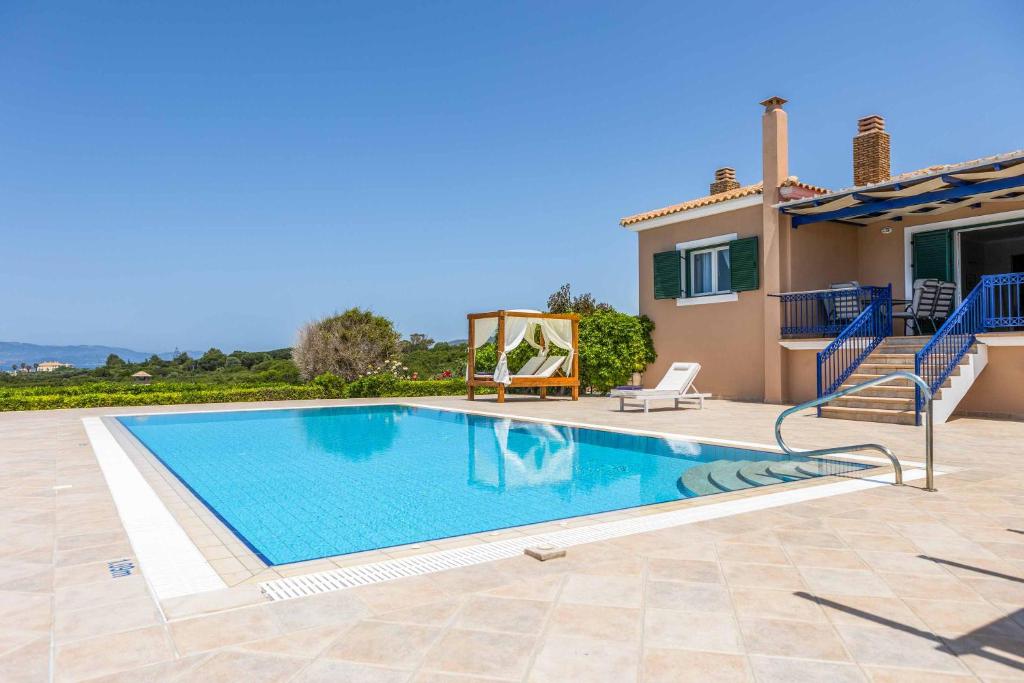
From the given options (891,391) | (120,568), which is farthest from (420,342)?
(120,568)

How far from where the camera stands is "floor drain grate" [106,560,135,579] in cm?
335

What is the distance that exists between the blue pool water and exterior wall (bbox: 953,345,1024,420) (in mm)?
6155

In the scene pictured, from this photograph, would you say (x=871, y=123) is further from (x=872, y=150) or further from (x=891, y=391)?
(x=891, y=391)

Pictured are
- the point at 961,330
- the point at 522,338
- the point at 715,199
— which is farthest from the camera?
the point at 522,338

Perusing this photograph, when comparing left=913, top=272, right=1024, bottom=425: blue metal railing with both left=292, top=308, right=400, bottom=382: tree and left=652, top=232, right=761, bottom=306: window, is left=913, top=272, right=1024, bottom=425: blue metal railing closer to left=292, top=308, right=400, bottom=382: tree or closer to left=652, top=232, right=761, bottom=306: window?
left=652, top=232, right=761, bottom=306: window

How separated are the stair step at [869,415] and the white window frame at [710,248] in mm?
4526

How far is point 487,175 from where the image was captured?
3716 centimetres

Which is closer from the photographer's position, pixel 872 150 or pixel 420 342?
pixel 872 150

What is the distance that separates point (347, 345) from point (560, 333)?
35.0 ft

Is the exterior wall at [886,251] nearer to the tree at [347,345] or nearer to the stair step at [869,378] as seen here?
the stair step at [869,378]

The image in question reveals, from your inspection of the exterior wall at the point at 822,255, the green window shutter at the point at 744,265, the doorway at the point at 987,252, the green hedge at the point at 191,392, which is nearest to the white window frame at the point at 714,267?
the green window shutter at the point at 744,265

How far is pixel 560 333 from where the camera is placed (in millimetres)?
16375

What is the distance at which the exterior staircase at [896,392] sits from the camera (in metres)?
9.93

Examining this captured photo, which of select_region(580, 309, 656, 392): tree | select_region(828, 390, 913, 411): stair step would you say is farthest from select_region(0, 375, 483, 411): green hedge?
select_region(828, 390, 913, 411): stair step
